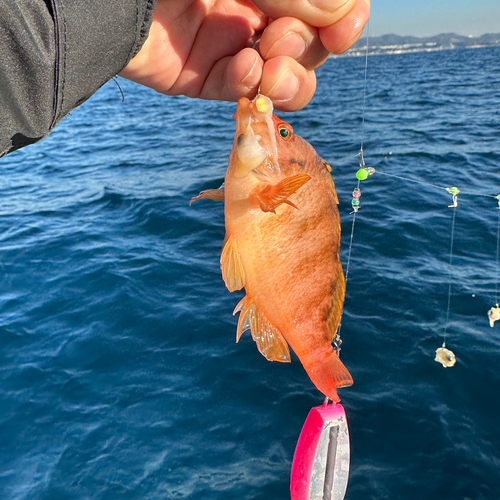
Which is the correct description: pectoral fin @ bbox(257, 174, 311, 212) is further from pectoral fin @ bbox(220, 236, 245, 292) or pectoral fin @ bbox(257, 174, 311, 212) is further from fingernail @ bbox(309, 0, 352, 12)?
fingernail @ bbox(309, 0, 352, 12)

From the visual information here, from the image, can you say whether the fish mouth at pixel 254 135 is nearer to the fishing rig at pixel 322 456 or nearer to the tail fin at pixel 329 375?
the tail fin at pixel 329 375

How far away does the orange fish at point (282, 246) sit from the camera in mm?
1905

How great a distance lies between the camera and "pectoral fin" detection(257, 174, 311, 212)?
171 centimetres

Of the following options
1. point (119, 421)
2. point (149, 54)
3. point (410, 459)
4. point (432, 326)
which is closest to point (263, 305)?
point (149, 54)

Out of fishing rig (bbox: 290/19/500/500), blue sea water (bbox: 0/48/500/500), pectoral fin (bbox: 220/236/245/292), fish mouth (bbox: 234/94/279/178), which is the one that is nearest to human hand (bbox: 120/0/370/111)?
fish mouth (bbox: 234/94/279/178)

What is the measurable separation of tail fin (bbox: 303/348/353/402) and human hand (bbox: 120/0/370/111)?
3.94 feet

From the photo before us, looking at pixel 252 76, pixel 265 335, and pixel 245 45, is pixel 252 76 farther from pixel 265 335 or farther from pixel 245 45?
pixel 265 335

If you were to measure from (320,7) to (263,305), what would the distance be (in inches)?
50.0

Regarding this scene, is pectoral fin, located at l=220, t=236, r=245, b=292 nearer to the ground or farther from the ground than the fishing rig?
farther from the ground

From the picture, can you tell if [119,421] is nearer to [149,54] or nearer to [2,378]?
[2,378]

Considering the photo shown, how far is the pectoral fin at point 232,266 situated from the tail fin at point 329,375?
1.53 feet

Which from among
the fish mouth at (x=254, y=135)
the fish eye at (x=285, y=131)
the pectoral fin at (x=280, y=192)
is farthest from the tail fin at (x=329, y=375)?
the fish eye at (x=285, y=131)

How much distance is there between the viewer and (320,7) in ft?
5.93

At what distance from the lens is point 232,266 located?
1.96m
